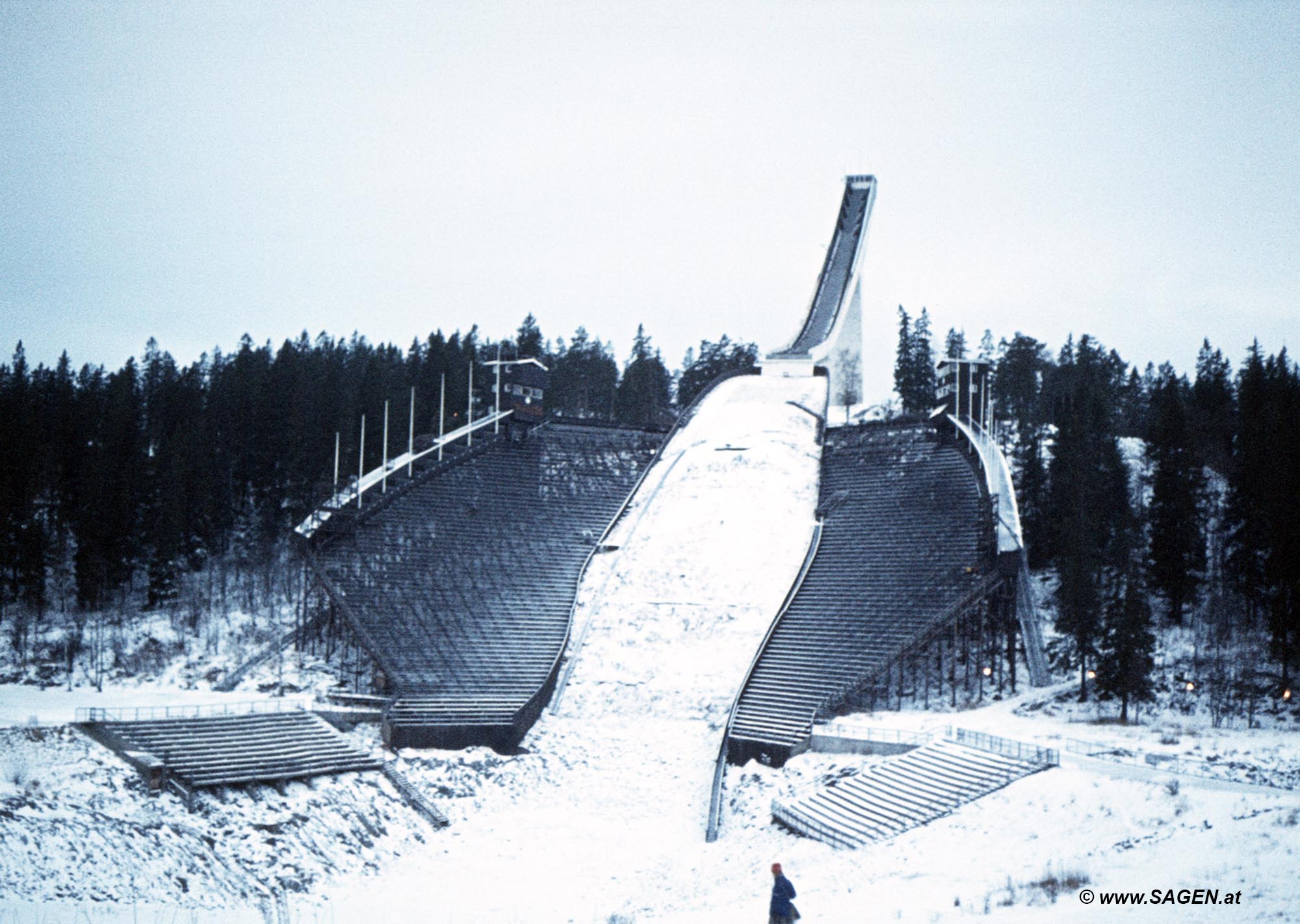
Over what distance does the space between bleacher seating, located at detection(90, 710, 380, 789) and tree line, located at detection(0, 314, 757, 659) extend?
10154mm

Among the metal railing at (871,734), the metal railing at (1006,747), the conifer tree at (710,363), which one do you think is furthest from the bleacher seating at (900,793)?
the conifer tree at (710,363)

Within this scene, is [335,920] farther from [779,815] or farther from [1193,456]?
[1193,456]

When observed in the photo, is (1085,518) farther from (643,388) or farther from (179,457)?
(643,388)

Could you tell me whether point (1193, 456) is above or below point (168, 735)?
above

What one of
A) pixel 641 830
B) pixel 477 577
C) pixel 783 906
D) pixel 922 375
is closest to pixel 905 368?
pixel 922 375

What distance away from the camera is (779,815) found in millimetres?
23516

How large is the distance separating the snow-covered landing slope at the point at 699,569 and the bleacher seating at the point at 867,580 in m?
1.11

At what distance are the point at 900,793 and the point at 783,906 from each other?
10361mm

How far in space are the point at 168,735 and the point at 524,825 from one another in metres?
7.12

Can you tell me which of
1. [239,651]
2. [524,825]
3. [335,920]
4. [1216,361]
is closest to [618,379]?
[1216,361]

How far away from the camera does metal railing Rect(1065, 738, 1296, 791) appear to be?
1897 centimetres

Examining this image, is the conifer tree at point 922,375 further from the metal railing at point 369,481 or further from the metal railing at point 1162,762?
the metal railing at point 1162,762

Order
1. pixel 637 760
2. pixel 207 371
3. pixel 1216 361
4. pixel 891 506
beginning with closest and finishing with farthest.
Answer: pixel 637 760 < pixel 891 506 < pixel 1216 361 < pixel 207 371

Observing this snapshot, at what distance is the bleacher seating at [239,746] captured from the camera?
22.2 meters
